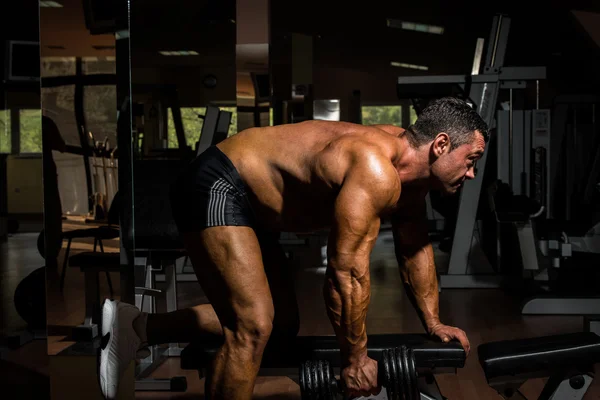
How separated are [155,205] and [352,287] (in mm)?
1796

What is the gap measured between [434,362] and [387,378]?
0.19 m

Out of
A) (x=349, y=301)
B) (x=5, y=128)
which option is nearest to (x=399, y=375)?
(x=349, y=301)

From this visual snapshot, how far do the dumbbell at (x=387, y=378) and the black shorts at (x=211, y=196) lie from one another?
435 mm

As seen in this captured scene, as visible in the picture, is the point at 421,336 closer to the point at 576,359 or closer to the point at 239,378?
the point at 576,359

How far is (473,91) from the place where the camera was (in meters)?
4.30

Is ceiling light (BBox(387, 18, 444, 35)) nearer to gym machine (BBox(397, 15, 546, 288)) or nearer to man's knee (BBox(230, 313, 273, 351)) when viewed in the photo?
gym machine (BBox(397, 15, 546, 288))

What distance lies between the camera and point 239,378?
1725 millimetres

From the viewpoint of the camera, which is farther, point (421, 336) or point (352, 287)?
point (421, 336)

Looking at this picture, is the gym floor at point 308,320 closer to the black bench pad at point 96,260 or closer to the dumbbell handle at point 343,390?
the black bench pad at point 96,260

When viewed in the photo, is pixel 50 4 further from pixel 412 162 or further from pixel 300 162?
pixel 412 162

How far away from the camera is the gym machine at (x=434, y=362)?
65.5 inches

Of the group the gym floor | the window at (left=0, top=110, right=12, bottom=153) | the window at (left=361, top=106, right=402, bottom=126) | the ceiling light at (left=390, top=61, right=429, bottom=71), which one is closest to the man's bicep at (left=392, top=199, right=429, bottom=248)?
the gym floor

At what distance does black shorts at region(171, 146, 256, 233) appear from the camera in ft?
5.91

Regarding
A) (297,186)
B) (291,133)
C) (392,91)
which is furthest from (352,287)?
(392,91)
